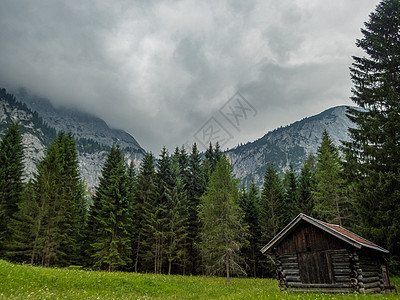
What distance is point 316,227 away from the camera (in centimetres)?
1777

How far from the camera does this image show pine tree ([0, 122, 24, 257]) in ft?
94.9

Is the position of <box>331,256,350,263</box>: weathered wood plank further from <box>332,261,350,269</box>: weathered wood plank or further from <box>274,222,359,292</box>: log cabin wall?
<box>332,261,350,269</box>: weathered wood plank

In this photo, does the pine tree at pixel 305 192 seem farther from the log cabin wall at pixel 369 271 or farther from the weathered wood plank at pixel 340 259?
the weathered wood plank at pixel 340 259

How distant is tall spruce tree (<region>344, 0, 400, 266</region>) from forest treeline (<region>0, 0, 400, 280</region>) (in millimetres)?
80

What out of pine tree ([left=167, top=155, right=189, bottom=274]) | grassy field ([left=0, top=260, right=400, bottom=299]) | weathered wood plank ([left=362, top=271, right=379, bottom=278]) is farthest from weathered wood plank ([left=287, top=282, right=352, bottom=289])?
pine tree ([left=167, top=155, right=189, bottom=274])

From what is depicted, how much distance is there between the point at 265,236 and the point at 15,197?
37.2 m

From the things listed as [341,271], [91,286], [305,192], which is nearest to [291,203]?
[305,192]

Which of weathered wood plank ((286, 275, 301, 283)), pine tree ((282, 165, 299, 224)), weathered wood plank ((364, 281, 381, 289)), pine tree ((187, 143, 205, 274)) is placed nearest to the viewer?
weathered wood plank ((364, 281, 381, 289))

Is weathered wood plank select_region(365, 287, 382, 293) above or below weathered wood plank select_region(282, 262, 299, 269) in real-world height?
below

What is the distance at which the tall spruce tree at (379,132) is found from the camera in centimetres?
1711

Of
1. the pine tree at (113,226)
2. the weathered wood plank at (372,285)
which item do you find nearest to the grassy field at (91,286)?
the weathered wood plank at (372,285)

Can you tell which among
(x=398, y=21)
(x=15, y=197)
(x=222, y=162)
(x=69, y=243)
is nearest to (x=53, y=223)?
(x=69, y=243)

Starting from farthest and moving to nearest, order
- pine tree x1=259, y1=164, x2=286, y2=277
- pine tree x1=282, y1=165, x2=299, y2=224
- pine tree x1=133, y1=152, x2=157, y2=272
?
pine tree x1=259, y1=164, x2=286, y2=277, pine tree x1=282, y1=165, x2=299, y2=224, pine tree x1=133, y1=152, x2=157, y2=272

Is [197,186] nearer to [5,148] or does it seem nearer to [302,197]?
[302,197]
